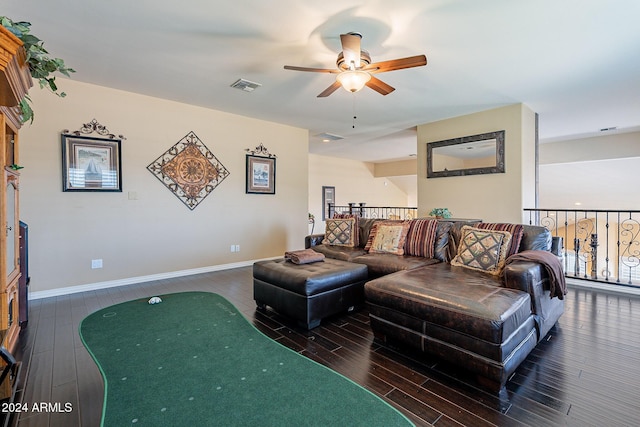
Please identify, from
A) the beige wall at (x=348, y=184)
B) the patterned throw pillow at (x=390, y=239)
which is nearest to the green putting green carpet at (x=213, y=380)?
the patterned throw pillow at (x=390, y=239)

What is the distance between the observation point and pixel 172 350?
87.7 inches

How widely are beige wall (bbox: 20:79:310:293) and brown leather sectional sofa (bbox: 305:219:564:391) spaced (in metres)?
3.40

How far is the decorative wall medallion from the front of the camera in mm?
4418

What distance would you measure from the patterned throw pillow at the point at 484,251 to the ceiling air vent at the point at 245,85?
10.2 ft

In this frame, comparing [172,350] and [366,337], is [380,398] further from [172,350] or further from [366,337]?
[172,350]

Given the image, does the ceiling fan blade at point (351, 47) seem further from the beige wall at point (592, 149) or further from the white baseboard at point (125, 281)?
the beige wall at point (592, 149)

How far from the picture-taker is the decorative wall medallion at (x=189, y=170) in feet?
14.5

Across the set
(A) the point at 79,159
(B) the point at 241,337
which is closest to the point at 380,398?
(B) the point at 241,337

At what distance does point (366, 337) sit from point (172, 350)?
153 centimetres

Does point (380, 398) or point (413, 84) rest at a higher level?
point (413, 84)

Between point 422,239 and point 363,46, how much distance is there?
2.20 m

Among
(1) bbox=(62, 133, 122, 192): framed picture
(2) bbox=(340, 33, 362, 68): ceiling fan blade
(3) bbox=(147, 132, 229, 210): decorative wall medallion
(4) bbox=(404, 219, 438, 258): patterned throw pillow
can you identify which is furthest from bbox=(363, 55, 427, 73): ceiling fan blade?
(1) bbox=(62, 133, 122, 192): framed picture

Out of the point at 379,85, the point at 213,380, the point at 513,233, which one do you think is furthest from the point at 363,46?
the point at 213,380

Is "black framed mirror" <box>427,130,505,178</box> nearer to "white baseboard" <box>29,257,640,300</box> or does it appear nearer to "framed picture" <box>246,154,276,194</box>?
"white baseboard" <box>29,257,640,300</box>
